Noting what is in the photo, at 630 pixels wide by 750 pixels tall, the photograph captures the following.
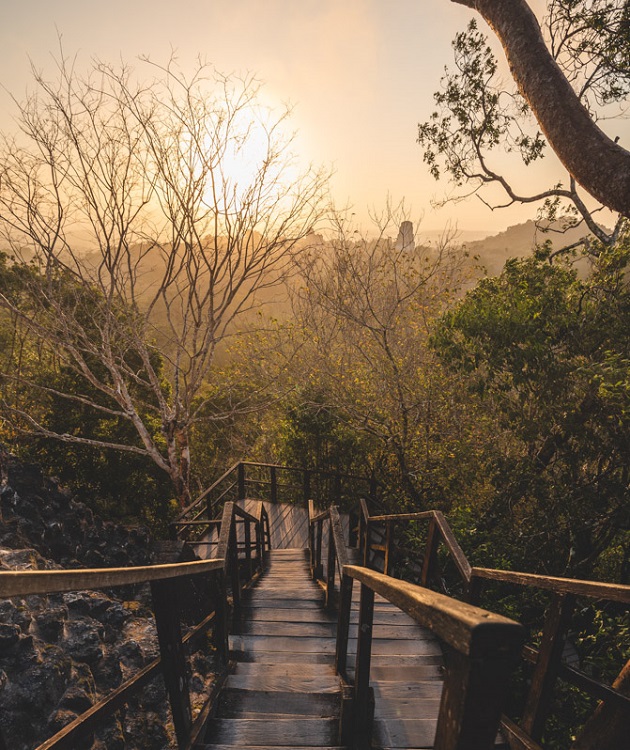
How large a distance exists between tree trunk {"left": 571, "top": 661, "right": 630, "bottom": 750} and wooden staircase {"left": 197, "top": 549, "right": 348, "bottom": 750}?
3.84 feet

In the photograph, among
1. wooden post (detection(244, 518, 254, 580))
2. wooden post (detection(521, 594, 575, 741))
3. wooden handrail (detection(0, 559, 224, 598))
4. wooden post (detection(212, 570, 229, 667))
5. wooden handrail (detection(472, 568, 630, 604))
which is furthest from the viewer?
wooden post (detection(244, 518, 254, 580))

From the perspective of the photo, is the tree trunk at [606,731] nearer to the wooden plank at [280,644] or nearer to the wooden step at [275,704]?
the wooden step at [275,704]

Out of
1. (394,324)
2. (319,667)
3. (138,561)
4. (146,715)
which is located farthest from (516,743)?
(394,324)

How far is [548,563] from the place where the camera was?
632 centimetres

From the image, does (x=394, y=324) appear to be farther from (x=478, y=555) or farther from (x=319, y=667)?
(x=319, y=667)

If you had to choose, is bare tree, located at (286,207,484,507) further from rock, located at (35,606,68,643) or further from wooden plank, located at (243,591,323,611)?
rock, located at (35,606,68,643)

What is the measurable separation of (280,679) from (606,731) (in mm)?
1856

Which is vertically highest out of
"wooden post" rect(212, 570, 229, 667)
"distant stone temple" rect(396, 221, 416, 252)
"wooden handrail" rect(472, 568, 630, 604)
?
"distant stone temple" rect(396, 221, 416, 252)

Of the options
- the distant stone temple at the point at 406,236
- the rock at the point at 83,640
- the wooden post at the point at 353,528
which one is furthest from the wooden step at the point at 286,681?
the distant stone temple at the point at 406,236

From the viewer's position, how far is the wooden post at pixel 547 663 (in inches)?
70.6

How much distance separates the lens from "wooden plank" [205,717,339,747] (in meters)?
2.15

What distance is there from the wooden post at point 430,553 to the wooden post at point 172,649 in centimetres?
241

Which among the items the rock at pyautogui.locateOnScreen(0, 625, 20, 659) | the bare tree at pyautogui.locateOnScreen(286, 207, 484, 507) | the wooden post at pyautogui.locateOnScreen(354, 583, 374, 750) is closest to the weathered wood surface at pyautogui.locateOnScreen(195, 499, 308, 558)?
the bare tree at pyautogui.locateOnScreen(286, 207, 484, 507)

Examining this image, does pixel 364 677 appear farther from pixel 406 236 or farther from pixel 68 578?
pixel 406 236
